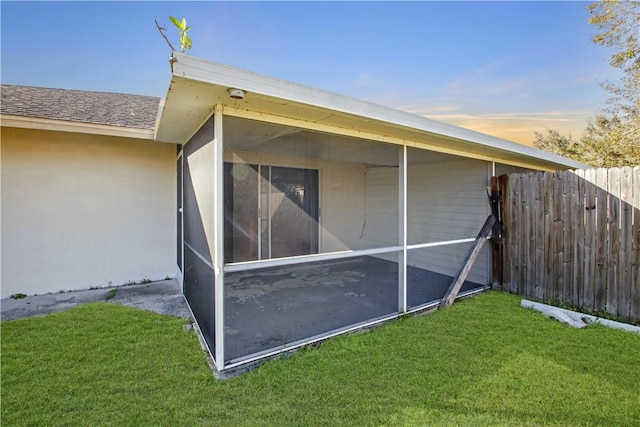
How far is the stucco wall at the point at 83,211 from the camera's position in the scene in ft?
15.3

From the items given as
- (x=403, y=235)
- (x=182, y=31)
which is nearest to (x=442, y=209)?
(x=403, y=235)

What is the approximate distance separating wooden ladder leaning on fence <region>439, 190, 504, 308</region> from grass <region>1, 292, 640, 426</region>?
855 millimetres

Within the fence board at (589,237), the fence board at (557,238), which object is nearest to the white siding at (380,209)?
the fence board at (557,238)

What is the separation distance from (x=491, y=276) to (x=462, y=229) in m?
0.96

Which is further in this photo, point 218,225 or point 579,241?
point 579,241

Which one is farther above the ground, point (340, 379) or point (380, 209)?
point (380, 209)

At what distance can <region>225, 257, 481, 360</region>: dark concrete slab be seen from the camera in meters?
3.46

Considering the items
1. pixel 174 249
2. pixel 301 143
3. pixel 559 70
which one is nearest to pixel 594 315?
pixel 301 143

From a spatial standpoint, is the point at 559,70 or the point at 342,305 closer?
the point at 342,305

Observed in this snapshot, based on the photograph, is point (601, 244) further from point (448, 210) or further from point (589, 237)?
point (448, 210)

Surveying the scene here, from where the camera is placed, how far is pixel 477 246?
4.94 meters

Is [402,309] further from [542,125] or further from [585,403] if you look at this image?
[542,125]

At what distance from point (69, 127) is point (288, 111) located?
150 inches

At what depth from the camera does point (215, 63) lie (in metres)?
2.10
